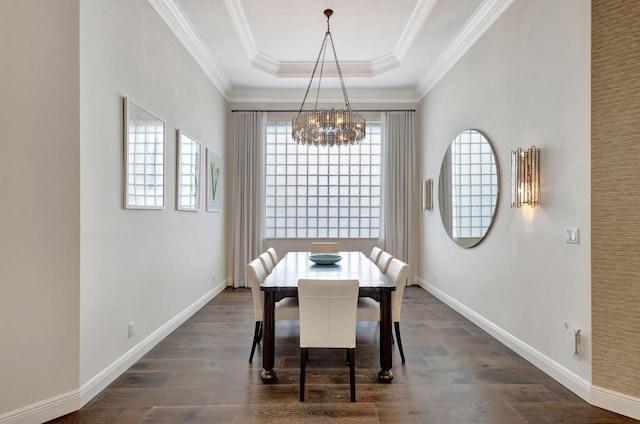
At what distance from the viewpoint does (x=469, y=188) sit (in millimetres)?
4148

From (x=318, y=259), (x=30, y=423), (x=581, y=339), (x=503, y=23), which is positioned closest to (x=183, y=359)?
(x=30, y=423)

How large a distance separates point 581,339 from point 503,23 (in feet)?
9.51

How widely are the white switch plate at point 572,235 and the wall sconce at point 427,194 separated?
2.93m

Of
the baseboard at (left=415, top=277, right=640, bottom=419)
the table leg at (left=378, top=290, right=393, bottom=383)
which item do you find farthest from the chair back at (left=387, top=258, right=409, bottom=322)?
the baseboard at (left=415, top=277, right=640, bottom=419)

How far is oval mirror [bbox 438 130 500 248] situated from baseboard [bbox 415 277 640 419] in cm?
100

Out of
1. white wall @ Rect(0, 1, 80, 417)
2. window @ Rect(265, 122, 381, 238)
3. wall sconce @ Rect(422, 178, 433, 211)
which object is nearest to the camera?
white wall @ Rect(0, 1, 80, 417)

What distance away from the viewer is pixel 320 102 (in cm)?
608

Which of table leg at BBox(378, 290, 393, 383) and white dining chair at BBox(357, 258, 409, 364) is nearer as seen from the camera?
table leg at BBox(378, 290, 393, 383)

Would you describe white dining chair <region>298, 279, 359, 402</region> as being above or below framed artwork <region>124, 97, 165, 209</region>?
below

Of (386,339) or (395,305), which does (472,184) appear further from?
(386,339)

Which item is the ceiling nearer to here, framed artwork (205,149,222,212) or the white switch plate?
framed artwork (205,149,222,212)

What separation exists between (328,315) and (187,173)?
264 centimetres

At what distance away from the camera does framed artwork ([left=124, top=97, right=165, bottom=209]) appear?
2.81m

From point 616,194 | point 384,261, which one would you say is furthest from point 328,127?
point 616,194
